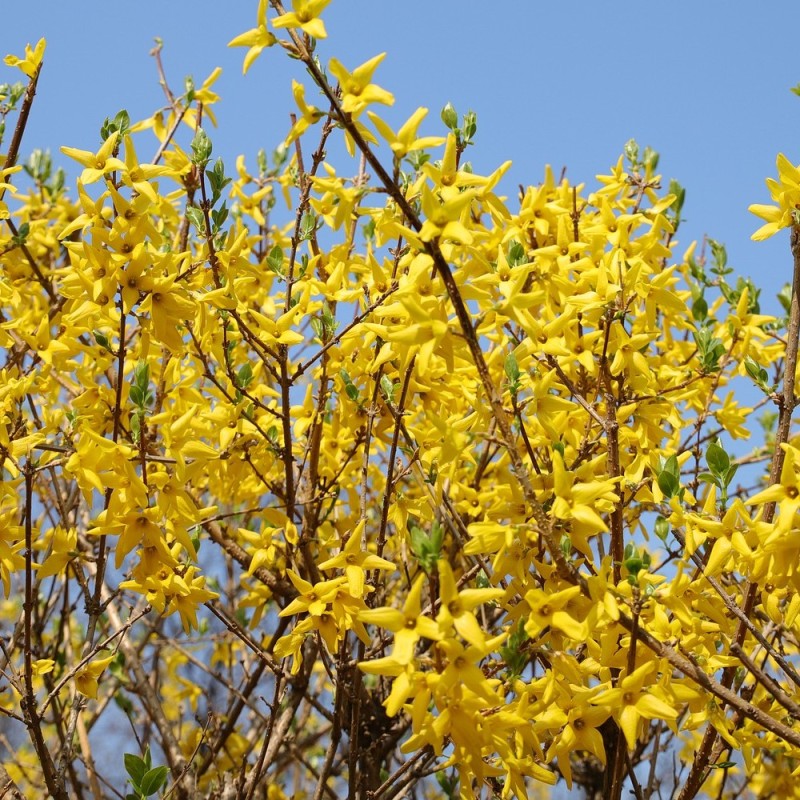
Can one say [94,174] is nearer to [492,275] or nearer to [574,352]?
[492,275]

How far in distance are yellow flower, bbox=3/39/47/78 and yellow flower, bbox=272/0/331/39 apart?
5.41ft

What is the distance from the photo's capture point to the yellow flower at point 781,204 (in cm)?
236

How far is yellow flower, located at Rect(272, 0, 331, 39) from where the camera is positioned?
1935 millimetres

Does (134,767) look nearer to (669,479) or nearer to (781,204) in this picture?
(669,479)

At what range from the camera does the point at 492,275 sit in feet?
7.06

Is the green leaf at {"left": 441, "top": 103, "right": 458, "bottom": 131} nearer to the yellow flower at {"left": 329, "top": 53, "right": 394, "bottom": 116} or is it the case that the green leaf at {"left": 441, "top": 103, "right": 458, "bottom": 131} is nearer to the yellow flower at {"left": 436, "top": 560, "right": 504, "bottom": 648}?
the yellow flower at {"left": 329, "top": 53, "right": 394, "bottom": 116}

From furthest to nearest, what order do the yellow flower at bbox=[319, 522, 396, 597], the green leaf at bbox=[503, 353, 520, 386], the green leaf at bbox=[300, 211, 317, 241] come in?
the green leaf at bbox=[300, 211, 317, 241] < the yellow flower at bbox=[319, 522, 396, 597] < the green leaf at bbox=[503, 353, 520, 386]

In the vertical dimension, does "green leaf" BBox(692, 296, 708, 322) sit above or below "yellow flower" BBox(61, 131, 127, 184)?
below

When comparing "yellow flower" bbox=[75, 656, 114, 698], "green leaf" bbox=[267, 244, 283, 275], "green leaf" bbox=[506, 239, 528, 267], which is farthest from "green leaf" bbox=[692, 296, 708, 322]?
"yellow flower" bbox=[75, 656, 114, 698]

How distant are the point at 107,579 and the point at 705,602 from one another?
4.16 meters

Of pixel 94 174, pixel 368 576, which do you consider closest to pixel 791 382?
pixel 368 576

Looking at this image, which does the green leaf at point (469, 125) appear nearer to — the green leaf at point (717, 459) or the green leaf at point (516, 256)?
the green leaf at point (516, 256)

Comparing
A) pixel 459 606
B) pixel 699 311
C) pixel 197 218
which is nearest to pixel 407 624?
pixel 459 606

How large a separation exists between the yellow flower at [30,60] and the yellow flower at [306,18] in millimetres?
1650
